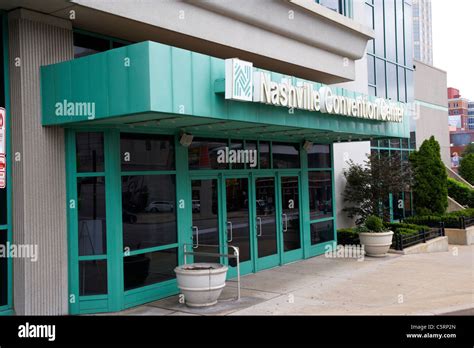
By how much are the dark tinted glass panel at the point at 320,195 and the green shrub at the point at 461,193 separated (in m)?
13.2

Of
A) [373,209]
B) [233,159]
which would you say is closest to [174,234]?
[233,159]

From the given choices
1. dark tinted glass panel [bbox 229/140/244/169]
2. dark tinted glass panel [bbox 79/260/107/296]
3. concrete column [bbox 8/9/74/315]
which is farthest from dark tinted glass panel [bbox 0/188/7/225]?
dark tinted glass panel [bbox 229/140/244/169]

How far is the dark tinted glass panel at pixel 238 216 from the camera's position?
10.8 m

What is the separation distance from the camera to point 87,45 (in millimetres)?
8516

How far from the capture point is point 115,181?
8203 millimetres

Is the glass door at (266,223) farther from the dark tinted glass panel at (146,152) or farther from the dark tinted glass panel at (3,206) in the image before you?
the dark tinted glass panel at (3,206)

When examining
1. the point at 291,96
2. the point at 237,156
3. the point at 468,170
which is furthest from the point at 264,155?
the point at 468,170

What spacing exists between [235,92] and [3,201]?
3.84m

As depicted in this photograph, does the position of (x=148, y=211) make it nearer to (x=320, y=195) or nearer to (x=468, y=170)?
(x=320, y=195)

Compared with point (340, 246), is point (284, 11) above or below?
above

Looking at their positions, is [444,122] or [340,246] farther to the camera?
[444,122]

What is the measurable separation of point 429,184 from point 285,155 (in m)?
9.64

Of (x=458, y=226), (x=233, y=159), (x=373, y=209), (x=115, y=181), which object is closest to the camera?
(x=115, y=181)
